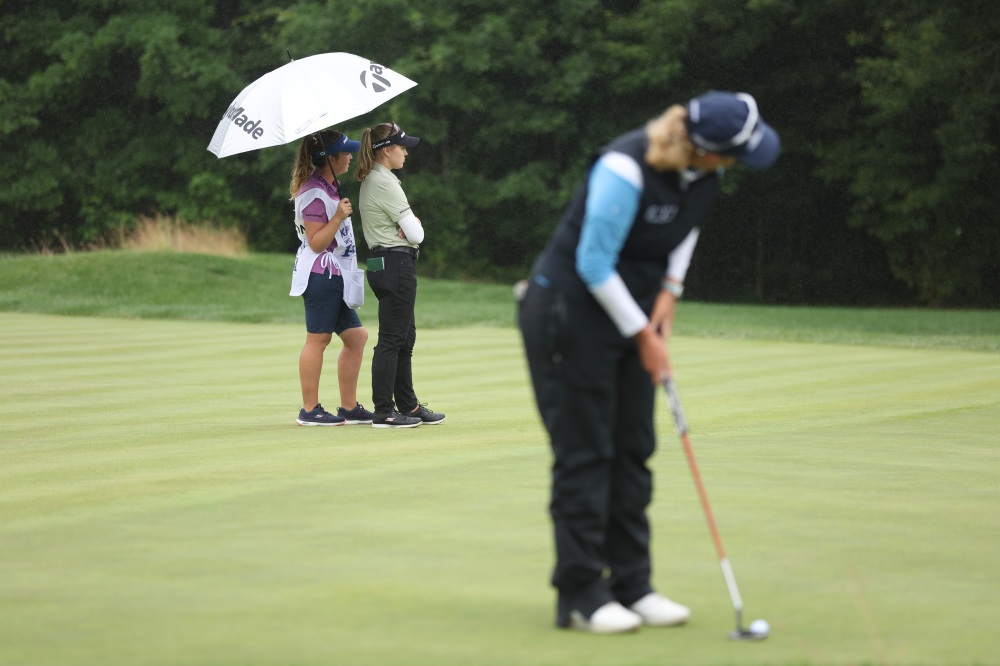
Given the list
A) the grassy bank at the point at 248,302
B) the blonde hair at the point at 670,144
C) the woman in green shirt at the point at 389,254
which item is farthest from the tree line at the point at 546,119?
the blonde hair at the point at 670,144

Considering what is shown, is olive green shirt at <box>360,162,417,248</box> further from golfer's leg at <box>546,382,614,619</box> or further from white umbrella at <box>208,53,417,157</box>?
golfer's leg at <box>546,382,614,619</box>

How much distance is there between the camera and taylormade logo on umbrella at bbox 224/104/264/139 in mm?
10031

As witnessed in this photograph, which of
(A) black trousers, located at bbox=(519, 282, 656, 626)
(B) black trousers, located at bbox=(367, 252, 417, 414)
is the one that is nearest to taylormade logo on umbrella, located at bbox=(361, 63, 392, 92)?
(B) black trousers, located at bbox=(367, 252, 417, 414)

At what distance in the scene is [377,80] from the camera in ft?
34.1

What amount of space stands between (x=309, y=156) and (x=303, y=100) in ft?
1.22

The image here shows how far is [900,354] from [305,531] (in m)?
11.6

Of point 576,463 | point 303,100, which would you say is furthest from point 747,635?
point 303,100

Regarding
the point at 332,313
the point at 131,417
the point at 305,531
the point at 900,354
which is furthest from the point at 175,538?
the point at 900,354

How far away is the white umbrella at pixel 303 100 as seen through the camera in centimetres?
970

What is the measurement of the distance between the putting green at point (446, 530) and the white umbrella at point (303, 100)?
78.9 inches

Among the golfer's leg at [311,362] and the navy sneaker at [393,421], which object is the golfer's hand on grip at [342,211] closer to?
the golfer's leg at [311,362]

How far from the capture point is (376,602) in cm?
525

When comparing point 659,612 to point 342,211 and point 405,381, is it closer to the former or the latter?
point 342,211

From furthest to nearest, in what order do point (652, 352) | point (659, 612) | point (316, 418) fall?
1. point (316, 418)
2. point (659, 612)
3. point (652, 352)
